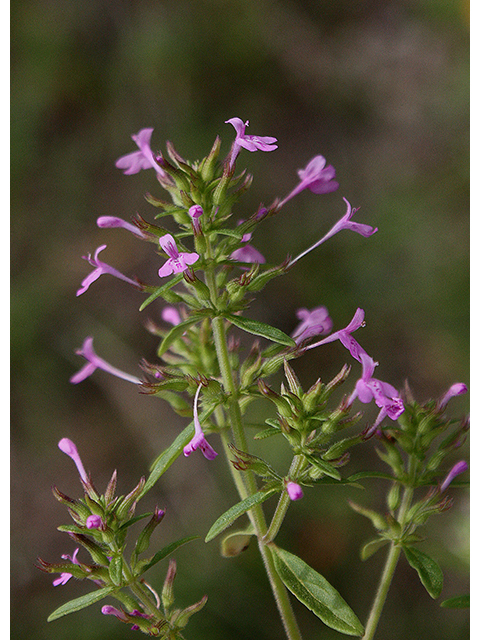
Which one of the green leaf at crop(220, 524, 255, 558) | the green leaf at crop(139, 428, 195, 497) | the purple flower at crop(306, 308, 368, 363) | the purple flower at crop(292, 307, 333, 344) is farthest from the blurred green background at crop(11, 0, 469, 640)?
the purple flower at crop(306, 308, 368, 363)

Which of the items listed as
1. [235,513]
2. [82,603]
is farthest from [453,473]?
[82,603]

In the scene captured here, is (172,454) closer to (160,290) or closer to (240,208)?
(160,290)

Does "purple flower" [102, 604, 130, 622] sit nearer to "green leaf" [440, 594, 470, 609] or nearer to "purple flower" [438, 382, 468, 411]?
"green leaf" [440, 594, 470, 609]

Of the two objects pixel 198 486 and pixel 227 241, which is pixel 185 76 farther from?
pixel 227 241

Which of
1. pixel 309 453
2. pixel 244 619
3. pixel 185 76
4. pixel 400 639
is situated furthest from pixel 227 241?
pixel 185 76

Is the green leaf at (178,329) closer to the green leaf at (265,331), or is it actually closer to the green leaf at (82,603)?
the green leaf at (265,331)
